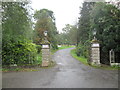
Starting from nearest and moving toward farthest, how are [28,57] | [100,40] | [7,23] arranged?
[7,23], [28,57], [100,40]

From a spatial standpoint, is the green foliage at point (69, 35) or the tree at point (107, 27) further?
the green foliage at point (69, 35)

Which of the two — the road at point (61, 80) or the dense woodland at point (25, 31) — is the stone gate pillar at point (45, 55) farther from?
the road at point (61, 80)

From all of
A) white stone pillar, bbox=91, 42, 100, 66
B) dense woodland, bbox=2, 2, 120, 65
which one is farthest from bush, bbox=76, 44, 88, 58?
white stone pillar, bbox=91, 42, 100, 66

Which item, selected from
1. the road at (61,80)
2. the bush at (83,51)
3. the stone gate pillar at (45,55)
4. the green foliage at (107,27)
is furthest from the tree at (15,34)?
the bush at (83,51)

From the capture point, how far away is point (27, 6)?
343 inches

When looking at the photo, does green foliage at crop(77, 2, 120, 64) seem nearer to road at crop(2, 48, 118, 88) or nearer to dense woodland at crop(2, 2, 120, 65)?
dense woodland at crop(2, 2, 120, 65)

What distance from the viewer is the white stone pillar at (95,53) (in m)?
8.91

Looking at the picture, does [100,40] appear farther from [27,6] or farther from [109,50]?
[27,6]

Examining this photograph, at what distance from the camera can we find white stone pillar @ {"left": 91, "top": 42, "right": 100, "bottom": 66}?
351 inches

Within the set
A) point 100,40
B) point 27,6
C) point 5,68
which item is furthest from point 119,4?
point 5,68

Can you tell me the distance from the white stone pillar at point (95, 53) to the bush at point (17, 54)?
4.78 metres

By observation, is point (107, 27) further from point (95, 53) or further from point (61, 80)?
point (61, 80)

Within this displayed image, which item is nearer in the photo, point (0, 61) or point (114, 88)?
point (114, 88)

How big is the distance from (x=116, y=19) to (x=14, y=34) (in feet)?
25.5
